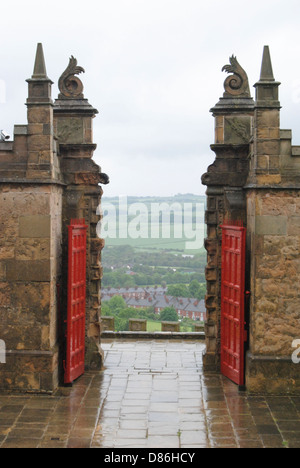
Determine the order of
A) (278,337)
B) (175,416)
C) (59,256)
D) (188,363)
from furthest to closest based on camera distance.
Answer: (188,363)
(59,256)
(278,337)
(175,416)

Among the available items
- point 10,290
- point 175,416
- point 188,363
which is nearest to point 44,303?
point 10,290

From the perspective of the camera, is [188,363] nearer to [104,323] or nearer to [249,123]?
[104,323]

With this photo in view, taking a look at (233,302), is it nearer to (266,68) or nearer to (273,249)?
(273,249)

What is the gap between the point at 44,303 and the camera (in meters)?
9.41

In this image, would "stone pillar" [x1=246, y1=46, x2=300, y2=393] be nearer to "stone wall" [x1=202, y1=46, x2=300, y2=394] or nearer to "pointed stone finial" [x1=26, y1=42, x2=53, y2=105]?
"stone wall" [x1=202, y1=46, x2=300, y2=394]

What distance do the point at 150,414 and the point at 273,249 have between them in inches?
123

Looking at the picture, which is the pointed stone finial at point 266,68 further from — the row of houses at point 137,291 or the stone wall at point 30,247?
the row of houses at point 137,291

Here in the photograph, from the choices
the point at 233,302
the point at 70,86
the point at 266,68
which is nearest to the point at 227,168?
the point at 266,68

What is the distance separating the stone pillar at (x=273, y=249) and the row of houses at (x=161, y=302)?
7822 millimetres

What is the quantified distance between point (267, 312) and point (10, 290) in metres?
4.03

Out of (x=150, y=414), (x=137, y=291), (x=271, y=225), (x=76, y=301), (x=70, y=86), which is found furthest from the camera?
(x=137, y=291)

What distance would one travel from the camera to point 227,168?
10641 mm

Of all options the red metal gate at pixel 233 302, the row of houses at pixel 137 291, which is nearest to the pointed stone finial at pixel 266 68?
the red metal gate at pixel 233 302

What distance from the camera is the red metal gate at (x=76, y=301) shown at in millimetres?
9805
